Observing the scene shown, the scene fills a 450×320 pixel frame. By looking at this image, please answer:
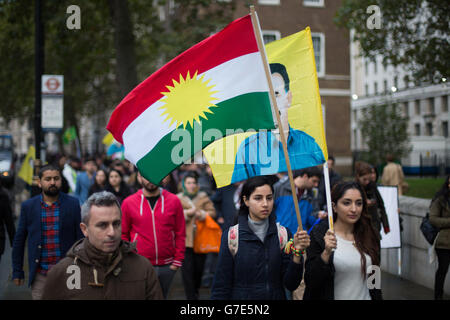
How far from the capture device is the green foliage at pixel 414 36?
1159 cm

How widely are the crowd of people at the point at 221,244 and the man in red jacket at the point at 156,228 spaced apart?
1 centimetres

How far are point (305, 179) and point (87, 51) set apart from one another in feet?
49.6

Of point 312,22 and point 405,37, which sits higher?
point 312,22

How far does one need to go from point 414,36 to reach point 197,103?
9161 millimetres

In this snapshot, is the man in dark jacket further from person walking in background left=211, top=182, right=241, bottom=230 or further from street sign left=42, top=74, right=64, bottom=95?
street sign left=42, top=74, right=64, bottom=95

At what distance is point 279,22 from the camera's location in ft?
106

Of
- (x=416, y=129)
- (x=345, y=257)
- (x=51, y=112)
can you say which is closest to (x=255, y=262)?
(x=345, y=257)

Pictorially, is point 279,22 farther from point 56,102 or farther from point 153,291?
point 153,291

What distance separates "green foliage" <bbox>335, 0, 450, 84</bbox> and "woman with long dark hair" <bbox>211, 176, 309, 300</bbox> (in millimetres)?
7491

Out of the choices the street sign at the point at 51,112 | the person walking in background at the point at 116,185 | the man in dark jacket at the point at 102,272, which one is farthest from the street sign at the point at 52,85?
the man in dark jacket at the point at 102,272

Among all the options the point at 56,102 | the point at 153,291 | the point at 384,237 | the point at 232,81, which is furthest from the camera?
the point at 56,102

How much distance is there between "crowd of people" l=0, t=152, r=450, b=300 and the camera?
3.28 metres

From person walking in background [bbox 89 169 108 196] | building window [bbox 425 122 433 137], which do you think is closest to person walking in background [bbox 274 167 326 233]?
person walking in background [bbox 89 169 108 196]

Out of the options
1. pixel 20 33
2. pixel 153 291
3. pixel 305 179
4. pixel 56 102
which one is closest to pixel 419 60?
pixel 305 179
